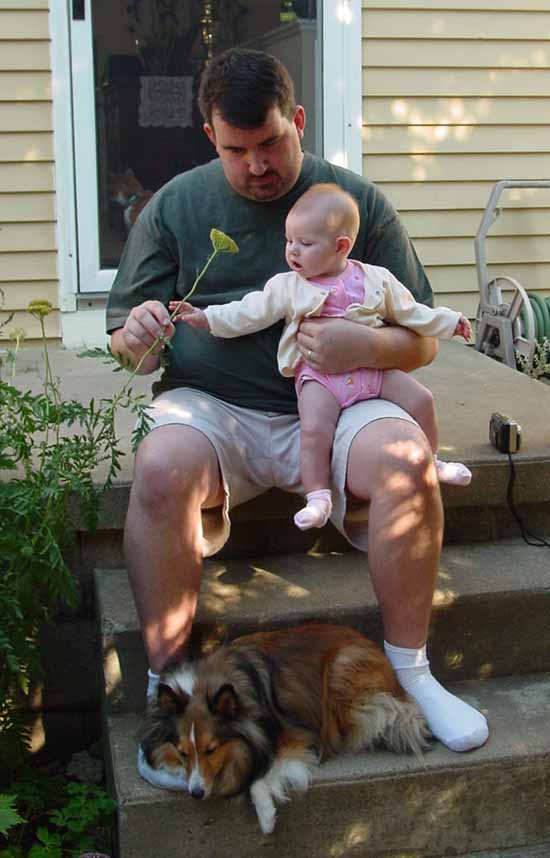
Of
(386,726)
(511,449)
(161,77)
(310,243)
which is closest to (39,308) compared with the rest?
(310,243)

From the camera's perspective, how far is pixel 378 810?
230cm

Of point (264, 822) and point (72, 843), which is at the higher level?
point (264, 822)

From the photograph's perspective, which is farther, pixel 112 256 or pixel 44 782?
pixel 112 256

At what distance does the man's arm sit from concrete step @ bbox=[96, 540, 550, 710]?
57 centimetres

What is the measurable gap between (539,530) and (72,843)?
154cm

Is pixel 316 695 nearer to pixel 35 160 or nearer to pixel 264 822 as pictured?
pixel 264 822

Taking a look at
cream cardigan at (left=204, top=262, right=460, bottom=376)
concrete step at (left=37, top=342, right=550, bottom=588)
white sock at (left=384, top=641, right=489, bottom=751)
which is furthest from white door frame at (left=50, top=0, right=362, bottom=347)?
white sock at (left=384, top=641, right=489, bottom=751)

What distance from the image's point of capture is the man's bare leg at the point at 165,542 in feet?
7.75

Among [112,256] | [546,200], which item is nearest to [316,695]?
[112,256]

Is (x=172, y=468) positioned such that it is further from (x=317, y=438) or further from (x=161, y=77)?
(x=161, y=77)

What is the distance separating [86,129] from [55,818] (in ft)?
11.6

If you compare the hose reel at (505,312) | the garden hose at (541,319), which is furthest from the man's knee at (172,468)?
the garden hose at (541,319)

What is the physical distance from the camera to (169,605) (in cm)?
238

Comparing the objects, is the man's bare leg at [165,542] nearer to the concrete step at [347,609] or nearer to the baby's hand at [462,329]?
the concrete step at [347,609]
